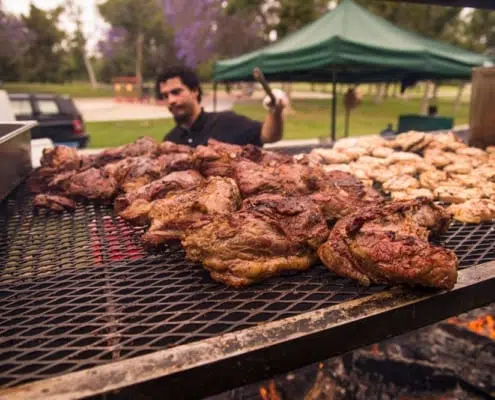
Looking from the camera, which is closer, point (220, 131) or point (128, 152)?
point (128, 152)

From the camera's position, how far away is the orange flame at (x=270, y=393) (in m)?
2.78

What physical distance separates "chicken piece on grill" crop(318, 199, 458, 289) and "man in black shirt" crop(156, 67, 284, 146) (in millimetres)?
3176

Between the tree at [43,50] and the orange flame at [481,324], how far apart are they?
43421 millimetres

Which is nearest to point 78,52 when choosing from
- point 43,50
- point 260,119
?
point 43,50

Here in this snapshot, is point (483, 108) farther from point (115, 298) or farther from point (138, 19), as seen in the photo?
point (138, 19)

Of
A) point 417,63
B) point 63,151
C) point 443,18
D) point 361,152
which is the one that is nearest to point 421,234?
point 361,152

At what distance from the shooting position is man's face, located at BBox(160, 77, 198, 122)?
4.89 metres

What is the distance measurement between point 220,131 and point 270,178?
2978mm

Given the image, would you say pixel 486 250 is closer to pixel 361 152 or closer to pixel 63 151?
pixel 361 152

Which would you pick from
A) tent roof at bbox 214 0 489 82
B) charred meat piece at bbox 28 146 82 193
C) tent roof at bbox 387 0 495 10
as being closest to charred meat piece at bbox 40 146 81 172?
charred meat piece at bbox 28 146 82 193

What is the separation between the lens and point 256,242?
1.52 metres

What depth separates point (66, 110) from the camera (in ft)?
38.7

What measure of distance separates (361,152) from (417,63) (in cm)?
427

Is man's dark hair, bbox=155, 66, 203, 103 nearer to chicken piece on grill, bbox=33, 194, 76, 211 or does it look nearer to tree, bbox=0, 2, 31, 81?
chicken piece on grill, bbox=33, 194, 76, 211
